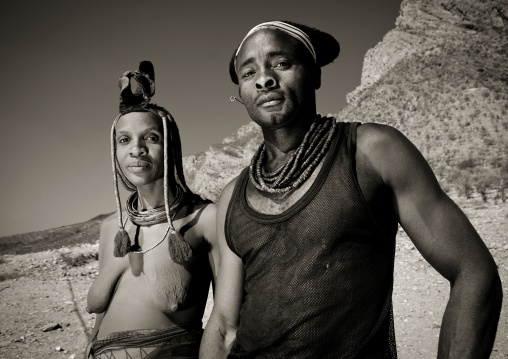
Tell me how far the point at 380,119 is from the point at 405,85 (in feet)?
16.6

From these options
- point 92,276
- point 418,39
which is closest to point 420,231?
point 92,276

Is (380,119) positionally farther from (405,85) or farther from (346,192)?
(346,192)

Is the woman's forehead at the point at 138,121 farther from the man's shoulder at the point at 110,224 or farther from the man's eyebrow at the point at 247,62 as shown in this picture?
the man's eyebrow at the point at 247,62

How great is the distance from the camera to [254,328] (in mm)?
1512

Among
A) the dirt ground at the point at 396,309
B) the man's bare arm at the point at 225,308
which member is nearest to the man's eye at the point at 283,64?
the man's bare arm at the point at 225,308

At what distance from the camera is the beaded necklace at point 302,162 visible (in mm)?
1538

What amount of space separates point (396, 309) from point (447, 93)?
90.4 ft

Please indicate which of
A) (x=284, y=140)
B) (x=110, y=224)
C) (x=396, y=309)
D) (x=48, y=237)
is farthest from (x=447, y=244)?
(x=48, y=237)

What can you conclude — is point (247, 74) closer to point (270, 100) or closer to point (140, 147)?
point (270, 100)

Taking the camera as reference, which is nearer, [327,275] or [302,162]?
[327,275]

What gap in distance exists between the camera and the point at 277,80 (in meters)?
1.63

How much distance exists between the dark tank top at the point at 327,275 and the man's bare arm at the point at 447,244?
118 mm

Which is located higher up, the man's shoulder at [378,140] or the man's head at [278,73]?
the man's head at [278,73]

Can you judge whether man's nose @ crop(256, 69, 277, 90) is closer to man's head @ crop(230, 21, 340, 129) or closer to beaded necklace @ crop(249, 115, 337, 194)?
man's head @ crop(230, 21, 340, 129)
